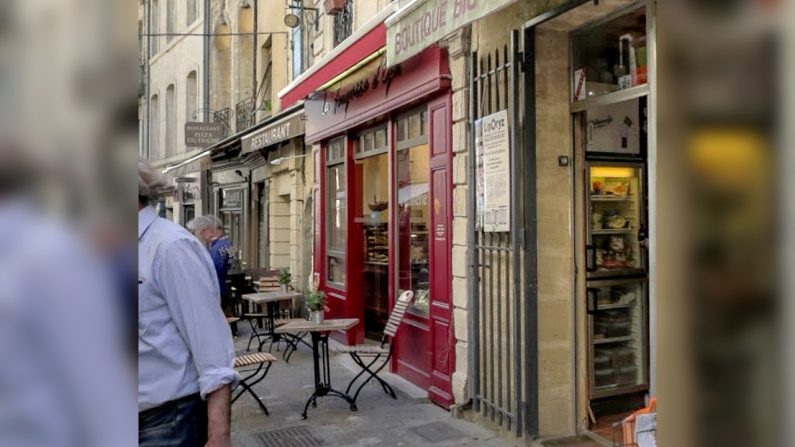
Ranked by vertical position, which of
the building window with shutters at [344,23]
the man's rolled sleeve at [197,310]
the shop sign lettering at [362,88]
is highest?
the building window with shutters at [344,23]

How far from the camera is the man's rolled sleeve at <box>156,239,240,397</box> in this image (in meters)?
2.13

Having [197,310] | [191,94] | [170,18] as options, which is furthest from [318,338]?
[170,18]

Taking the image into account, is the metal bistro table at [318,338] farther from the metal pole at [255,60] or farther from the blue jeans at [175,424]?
the metal pole at [255,60]

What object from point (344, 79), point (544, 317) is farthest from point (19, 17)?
point (344, 79)

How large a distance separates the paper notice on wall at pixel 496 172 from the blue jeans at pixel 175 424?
3.08m

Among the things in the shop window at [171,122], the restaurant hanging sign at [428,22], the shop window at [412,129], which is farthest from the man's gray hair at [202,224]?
the shop window at [171,122]

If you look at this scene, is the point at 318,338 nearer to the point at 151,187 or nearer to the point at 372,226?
the point at 372,226

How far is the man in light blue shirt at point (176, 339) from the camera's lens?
83.4 inches

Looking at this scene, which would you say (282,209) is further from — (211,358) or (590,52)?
(211,358)

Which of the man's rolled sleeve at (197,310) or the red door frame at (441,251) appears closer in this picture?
the man's rolled sleeve at (197,310)

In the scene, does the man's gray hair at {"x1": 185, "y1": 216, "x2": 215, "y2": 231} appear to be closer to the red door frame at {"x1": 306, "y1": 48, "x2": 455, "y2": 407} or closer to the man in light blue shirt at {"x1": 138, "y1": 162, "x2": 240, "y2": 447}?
the red door frame at {"x1": 306, "y1": 48, "x2": 455, "y2": 407}

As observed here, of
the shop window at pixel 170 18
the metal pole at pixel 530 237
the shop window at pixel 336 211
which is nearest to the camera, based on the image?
the metal pole at pixel 530 237

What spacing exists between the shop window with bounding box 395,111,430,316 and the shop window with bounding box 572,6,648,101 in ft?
6.25

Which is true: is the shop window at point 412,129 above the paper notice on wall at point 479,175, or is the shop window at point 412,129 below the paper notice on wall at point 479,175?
above
